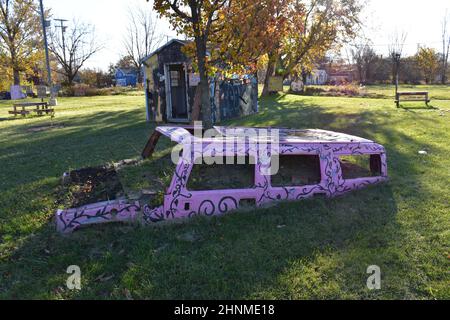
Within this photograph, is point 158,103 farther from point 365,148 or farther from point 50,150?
point 365,148

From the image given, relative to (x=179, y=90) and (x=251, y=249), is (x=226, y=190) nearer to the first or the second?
(x=251, y=249)

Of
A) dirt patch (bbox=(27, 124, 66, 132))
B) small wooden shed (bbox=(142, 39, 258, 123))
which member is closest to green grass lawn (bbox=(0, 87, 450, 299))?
small wooden shed (bbox=(142, 39, 258, 123))

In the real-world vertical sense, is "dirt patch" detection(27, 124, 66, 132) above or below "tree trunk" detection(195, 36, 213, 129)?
below

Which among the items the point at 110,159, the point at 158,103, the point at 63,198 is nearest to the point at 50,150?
the point at 110,159

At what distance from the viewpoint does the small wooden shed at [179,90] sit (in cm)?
1429

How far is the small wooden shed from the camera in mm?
14289

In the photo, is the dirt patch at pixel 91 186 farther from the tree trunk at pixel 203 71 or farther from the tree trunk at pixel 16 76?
the tree trunk at pixel 16 76

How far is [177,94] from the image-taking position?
16547 millimetres

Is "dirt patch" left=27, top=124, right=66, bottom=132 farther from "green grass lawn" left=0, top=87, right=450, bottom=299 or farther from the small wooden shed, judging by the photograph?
"green grass lawn" left=0, top=87, right=450, bottom=299

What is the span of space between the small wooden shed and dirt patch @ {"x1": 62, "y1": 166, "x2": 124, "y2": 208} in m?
8.58

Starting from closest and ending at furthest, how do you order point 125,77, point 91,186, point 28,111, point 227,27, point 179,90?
1. point 91,186
2. point 227,27
3. point 179,90
4. point 28,111
5. point 125,77

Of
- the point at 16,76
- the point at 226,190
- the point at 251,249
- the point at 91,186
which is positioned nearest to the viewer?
the point at 251,249

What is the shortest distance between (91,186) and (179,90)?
38.6 ft

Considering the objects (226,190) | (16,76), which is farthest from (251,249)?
(16,76)
